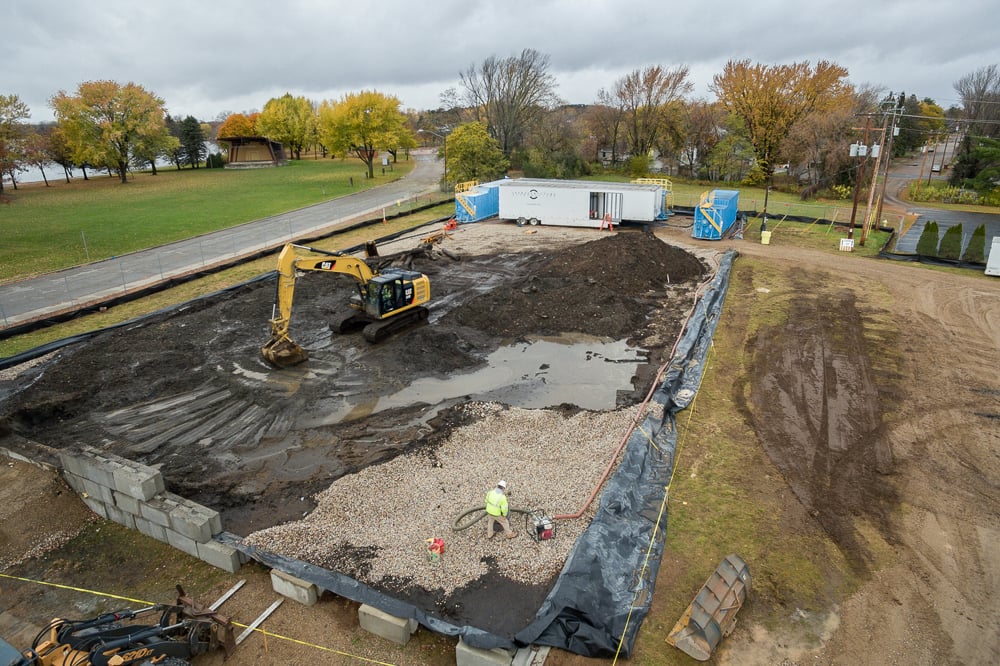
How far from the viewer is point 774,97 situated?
51562 millimetres

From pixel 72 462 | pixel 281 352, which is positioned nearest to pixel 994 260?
pixel 281 352

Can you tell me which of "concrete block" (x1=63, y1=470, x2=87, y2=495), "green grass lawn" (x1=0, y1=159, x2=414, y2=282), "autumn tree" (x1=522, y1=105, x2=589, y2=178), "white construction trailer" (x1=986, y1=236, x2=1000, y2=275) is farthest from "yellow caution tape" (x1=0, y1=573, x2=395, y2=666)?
"autumn tree" (x1=522, y1=105, x2=589, y2=178)

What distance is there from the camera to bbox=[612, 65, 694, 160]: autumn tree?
58.8 meters

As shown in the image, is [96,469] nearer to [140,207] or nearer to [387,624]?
[387,624]

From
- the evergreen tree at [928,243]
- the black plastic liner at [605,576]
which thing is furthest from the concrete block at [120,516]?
the evergreen tree at [928,243]

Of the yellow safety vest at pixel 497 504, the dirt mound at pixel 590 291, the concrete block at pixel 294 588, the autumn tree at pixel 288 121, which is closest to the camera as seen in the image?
the concrete block at pixel 294 588

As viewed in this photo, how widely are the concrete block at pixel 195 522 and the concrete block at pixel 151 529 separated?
40 centimetres

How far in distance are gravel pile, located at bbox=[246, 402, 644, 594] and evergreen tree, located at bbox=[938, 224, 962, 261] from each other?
902 inches

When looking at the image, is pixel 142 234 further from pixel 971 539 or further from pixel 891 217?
pixel 891 217

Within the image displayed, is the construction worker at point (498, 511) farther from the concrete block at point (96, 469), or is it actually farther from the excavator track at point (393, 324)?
the excavator track at point (393, 324)

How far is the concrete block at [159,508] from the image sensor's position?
945cm

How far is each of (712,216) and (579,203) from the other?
7627 millimetres

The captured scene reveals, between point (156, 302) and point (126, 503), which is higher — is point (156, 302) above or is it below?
above

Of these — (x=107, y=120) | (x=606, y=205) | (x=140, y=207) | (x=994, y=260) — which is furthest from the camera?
(x=107, y=120)
